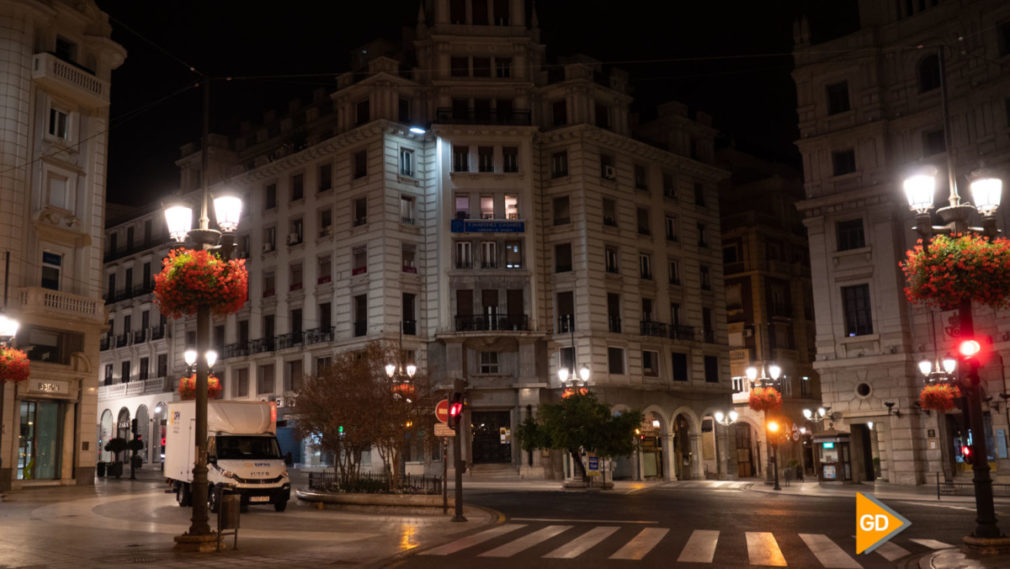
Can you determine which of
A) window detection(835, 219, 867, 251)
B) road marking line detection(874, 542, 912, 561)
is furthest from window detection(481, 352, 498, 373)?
road marking line detection(874, 542, 912, 561)

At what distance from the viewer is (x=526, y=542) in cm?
1631

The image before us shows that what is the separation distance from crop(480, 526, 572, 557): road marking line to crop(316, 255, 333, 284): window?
1296 inches

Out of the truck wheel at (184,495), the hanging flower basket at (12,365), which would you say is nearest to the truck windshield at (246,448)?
the truck wheel at (184,495)

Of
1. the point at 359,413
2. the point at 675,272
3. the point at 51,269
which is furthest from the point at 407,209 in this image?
the point at 359,413

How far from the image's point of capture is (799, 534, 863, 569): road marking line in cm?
1294

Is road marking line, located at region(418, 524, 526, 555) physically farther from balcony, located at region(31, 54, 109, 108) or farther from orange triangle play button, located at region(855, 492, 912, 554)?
balcony, located at region(31, 54, 109, 108)

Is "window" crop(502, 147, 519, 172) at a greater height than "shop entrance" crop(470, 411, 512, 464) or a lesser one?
greater

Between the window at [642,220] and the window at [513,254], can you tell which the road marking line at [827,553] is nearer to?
the window at [513,254]

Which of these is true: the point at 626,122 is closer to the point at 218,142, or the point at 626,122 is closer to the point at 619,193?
the point at 619,193

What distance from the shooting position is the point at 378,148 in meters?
47.4

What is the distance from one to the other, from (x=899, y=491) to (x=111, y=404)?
53346mm

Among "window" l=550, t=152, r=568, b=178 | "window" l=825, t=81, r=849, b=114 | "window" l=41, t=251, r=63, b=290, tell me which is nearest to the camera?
"window" l=41, t=251, r=63, b=290

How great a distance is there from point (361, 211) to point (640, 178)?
52.3ft

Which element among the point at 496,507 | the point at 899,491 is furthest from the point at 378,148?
the point at 899,491
